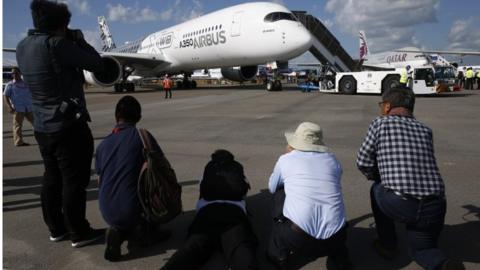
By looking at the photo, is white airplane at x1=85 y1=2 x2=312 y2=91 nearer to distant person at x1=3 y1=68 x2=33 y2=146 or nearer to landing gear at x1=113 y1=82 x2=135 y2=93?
landing gear at x1=113 y1=82 x2=135 y2=93

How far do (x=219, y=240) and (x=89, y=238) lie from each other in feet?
4.19

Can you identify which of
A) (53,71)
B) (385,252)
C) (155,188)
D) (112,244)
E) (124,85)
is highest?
(53,71)

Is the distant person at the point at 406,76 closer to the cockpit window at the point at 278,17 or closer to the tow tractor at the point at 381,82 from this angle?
the tow tractor at the point at 381,82

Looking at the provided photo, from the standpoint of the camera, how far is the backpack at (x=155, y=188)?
3178 mm

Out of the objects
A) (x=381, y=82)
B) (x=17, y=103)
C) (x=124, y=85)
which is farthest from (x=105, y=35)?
(x=17, y=103)

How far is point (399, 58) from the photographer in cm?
5806

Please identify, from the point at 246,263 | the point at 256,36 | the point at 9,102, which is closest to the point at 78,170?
the point at 246,263

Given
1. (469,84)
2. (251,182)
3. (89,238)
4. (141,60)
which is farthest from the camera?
(469,84)

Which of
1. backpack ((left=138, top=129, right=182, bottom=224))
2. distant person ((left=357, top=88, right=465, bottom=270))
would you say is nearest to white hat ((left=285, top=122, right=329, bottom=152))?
distant person ((left=357, top=88, right=465, bottom=270))

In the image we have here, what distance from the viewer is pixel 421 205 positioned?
2.79 meters

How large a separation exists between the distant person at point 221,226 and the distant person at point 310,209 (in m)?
0.24

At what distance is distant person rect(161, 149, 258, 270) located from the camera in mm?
2898

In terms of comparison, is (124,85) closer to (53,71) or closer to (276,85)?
(276,85)

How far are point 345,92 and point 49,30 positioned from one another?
66.7ft
